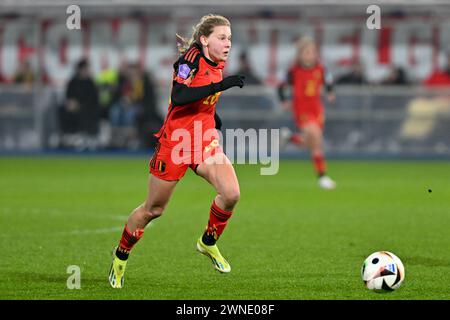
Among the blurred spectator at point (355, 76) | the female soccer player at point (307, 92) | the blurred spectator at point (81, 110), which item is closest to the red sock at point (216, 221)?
the female soccer player at point (307, 92)

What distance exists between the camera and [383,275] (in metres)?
8.20

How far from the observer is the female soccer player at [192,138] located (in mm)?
8609

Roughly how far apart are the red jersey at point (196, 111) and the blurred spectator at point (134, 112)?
15.5m

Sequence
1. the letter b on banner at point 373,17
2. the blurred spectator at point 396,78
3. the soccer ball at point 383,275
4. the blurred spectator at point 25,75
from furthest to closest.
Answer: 1. the blurred spectator at point 25,75
2. the blurred spectator at point 396,78
3. the letter b on banner at point 373,17
4. the soccer ball at point 383,275

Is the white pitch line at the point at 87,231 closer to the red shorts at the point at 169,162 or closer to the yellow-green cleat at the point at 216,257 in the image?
the yellow-green cleat at the point at 216,257

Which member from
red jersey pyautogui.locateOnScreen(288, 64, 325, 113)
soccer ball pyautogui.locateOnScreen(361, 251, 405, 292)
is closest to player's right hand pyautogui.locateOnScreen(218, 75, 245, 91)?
soccer ball pyautogui.locateOnScreen(361, 251, 405, 292)

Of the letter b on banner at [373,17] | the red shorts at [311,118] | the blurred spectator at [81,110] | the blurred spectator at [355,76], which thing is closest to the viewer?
the red shorts at [311,118]

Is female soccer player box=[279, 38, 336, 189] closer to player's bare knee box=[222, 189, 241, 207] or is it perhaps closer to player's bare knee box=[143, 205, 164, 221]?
player's bare knee box=[222, 189, 241, 207]

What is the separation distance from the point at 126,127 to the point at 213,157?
16119mm

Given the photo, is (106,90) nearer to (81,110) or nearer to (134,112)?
(81,110)

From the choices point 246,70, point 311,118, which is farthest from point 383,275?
point 246,70

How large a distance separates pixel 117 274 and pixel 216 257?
3.49 ft

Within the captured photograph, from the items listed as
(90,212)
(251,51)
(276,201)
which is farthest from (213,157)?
(251,51)

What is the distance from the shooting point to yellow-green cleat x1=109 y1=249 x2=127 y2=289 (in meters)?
8.56
